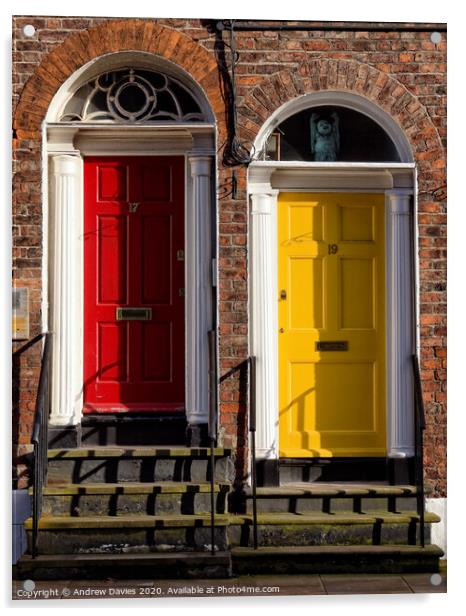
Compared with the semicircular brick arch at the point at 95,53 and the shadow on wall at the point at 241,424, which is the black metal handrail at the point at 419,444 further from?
the semicircular brick arch at the point at 95,53

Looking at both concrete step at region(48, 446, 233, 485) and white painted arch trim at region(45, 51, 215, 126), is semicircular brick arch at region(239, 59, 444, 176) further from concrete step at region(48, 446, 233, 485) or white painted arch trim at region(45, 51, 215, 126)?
concrete step at region(48, 446, 233, 485)

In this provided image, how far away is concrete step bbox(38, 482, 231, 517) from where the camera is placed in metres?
7.07

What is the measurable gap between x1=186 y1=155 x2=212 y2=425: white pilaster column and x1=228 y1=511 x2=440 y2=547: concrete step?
0.82 meters

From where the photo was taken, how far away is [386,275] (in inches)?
301

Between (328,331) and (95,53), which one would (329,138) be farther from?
(95,53)

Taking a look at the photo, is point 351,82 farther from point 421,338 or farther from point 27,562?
point 27,562

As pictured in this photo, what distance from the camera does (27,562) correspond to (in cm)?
673

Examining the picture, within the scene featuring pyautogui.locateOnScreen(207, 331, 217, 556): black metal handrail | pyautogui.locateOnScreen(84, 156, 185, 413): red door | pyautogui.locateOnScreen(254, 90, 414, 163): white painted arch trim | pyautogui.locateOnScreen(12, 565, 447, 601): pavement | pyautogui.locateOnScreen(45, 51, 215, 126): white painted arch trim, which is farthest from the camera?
pyautogui.locateOnScreen(84, 156, 185, 413): red door

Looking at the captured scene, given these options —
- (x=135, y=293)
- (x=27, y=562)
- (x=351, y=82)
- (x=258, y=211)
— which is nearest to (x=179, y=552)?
(x=27, y=562)

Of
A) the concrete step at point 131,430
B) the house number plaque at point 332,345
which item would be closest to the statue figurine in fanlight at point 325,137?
the house number plaque at point 332,345

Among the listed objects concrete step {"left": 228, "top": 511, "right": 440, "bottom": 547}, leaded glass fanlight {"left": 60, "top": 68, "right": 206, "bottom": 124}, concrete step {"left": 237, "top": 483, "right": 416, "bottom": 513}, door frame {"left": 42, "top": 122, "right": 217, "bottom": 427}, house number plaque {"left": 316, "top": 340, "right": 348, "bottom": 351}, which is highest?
leaded glass fanlight {"left": 60, "top": 68, "right": 206, "bottom": 124}

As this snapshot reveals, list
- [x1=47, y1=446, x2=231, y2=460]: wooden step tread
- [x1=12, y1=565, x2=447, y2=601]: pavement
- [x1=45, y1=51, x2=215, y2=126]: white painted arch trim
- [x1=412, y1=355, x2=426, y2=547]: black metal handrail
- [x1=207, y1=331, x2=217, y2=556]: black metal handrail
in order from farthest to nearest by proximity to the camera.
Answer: [x1=45, y1=51, x2=215, y2=126]: white painted arch trim, [x1=47, y1=446, x2=231, y2=460]: wooden step tread, [x1=412, y1=355, x2=426, y2=547]: black metal handrail, [x1=207, y1=331, x2=217, y2=556]: black metal handrail, [x1=12, y1=565, x2=447, y2=601]: pavement

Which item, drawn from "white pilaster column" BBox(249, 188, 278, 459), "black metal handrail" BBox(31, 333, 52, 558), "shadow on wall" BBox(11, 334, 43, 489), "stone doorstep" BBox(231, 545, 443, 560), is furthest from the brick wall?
"black metal handrail" BBox(31, 333, 52, 558)

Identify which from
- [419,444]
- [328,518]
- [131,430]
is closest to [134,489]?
[131,430]
